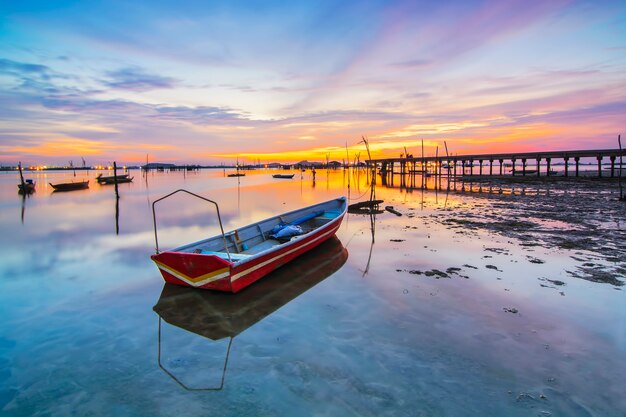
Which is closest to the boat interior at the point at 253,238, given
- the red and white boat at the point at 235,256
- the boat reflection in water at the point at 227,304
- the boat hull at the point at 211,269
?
the red and white boat at the point at 235,256

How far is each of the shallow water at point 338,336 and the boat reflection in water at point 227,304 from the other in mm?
38

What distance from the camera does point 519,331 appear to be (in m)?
5.26

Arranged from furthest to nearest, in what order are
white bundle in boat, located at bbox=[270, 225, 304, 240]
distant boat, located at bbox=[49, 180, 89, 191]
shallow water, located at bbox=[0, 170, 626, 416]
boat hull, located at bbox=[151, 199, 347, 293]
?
distant boat, located at bbox=[49, 180, 89, 191] < white bundle in boat, located at bbox=[270, 225, 304, 240] < boat hull, located at bbox=[151, 199, 347, 293] < shallow water, located at bbox=[0, 170, 626, 416]

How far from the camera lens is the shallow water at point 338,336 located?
12.7ft

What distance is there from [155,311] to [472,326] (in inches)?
228

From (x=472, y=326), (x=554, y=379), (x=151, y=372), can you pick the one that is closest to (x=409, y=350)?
(x=472, y=326)

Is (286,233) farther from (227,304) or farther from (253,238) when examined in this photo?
(227,304)

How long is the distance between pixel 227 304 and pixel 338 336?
2482 mm

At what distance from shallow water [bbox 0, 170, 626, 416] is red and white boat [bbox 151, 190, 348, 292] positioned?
1.27 ft

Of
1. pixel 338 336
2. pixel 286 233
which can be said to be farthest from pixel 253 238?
pixel 338 336

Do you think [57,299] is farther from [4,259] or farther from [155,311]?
[4,259]

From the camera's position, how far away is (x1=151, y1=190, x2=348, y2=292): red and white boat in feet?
21.6

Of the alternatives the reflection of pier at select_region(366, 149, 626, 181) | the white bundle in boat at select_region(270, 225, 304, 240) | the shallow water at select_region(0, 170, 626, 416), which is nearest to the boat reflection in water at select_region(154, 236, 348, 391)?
the shallow water at select_region(0, 170, 626, 416)

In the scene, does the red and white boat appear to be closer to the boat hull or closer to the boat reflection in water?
the boat hull
